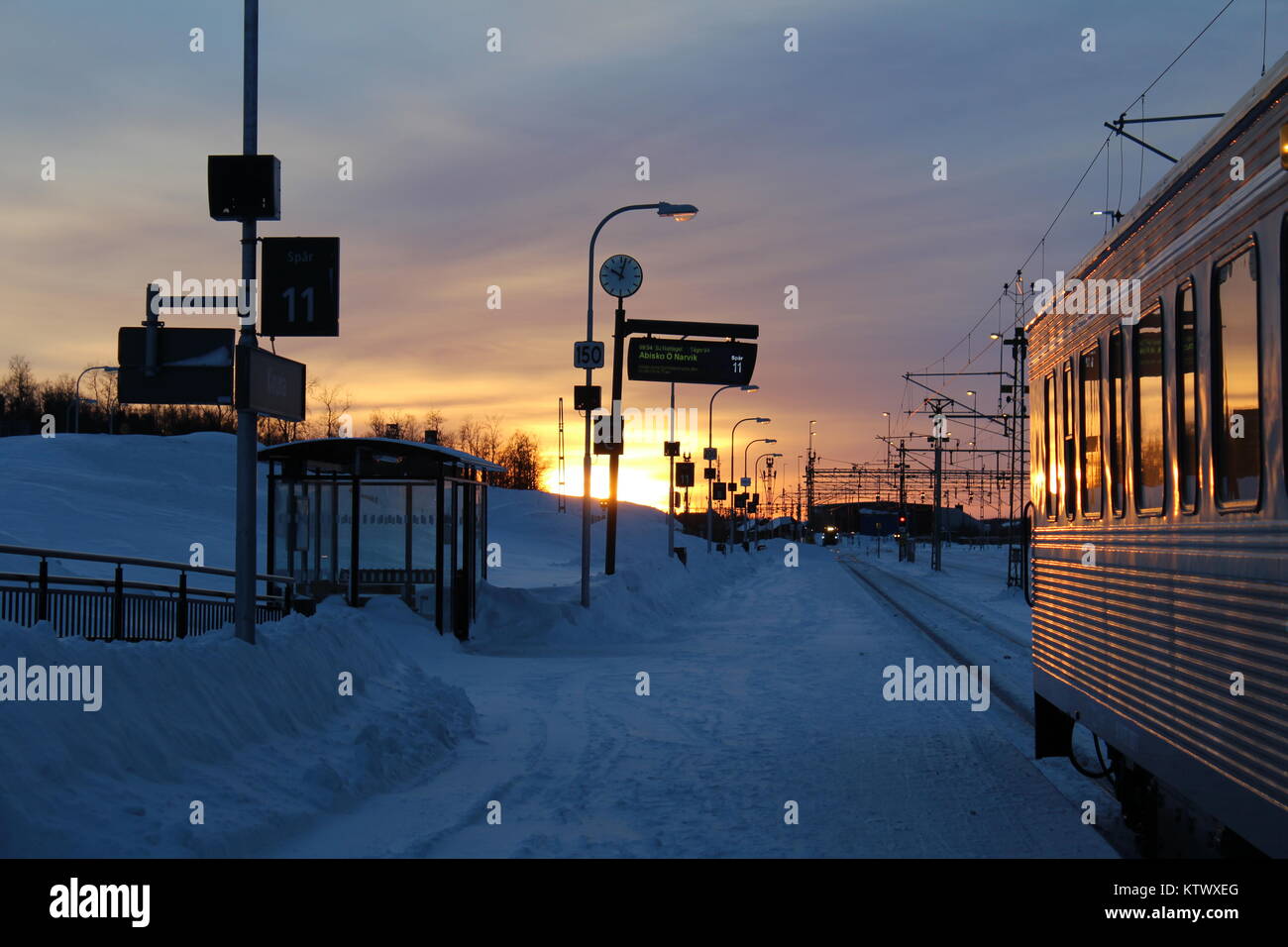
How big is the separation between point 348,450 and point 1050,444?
13.9m

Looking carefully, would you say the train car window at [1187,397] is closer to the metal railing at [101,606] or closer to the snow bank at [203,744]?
the snow bank at [203,744]

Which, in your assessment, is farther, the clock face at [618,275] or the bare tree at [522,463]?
the bare tree at [522,463]

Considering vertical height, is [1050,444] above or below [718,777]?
above

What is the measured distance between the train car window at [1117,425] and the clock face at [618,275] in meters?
22.5

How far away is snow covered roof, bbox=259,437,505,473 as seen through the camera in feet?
68.6

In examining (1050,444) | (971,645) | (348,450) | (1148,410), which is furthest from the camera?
(971,645)

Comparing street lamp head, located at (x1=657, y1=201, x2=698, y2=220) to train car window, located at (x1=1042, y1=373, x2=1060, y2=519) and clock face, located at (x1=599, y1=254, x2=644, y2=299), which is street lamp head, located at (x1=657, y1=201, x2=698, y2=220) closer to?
clock face, located at (x1=599, y1=254, x2=644, y2=299)

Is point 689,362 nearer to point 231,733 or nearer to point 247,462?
point 247,462

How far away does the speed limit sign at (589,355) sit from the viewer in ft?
85.6

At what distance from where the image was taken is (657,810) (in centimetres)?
870

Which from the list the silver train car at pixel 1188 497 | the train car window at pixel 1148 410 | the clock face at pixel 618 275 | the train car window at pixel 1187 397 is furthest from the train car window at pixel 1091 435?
the clock face at pixel 618 275

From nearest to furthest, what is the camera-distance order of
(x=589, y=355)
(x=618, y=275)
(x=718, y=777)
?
1. (x=718, y=777)
2. (x=589, y=355)
3. (x=618, y=275)

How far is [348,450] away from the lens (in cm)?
2114

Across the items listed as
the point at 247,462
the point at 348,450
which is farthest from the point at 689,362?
the point at 247,462
